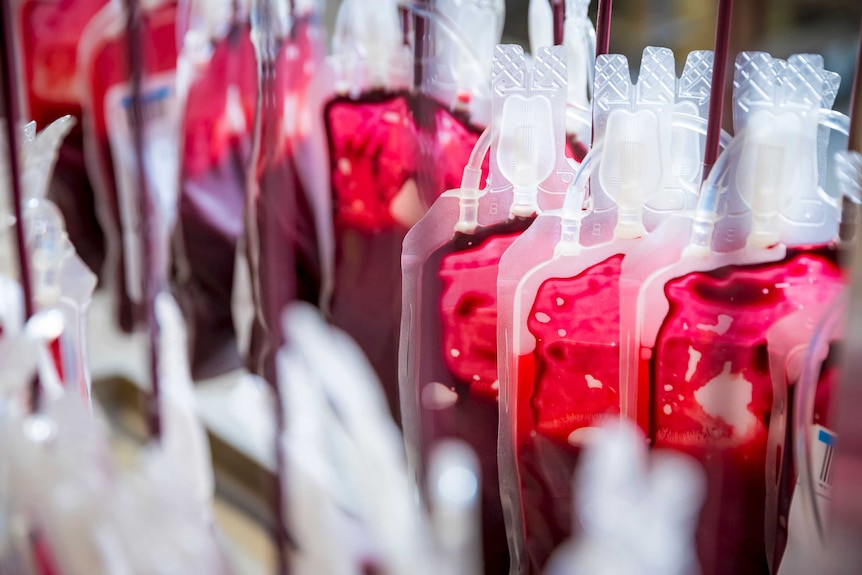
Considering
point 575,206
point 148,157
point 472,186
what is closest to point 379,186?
point 472,186

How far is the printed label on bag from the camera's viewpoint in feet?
3.08

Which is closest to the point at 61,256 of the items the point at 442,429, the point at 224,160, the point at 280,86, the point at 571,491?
the point at 224,160

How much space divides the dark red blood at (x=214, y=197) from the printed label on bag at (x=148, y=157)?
0.07 ft

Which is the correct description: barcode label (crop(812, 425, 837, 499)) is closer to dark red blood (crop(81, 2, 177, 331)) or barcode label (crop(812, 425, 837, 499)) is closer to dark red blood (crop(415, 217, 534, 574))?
dark red blood (crop(415, 217, 534, 574))

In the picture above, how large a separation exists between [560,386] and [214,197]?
50 cm

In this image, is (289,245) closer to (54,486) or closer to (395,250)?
(395,250)

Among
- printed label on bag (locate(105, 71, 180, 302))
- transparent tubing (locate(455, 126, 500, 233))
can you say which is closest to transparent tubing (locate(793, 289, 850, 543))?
transparent tubing (locate(455, 126, 500, 233))

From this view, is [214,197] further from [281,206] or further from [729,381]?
[729,381]

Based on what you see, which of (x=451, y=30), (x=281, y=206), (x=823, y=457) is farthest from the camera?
(x=281, y=206)

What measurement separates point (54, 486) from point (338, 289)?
52cm

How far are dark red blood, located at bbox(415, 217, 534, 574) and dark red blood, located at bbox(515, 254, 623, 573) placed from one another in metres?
0.04

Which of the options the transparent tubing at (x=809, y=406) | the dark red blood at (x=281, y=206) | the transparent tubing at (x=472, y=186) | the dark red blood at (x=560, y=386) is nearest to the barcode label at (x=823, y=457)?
the transparent tubing at (x=809, y=406)

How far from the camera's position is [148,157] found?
0.96 metres

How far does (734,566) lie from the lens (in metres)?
0.74
